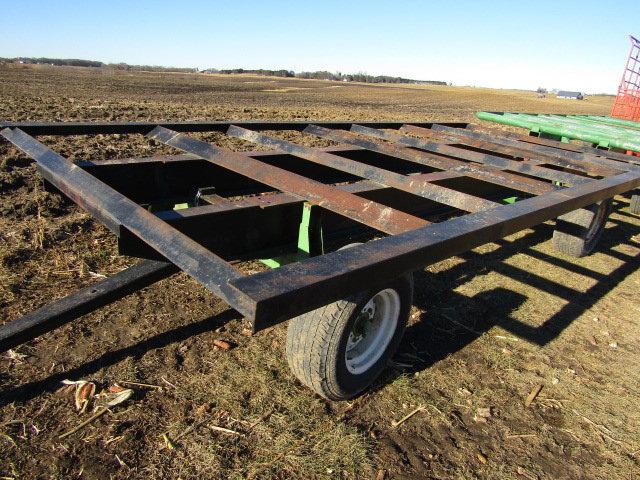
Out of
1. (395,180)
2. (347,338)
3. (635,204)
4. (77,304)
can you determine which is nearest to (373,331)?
(347,338)

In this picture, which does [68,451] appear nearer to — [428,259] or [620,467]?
[428,259]

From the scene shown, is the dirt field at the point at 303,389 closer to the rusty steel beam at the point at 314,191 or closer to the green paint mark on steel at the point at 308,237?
the green paint mark on steel at the point at 308,237

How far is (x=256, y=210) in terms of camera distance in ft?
8.34

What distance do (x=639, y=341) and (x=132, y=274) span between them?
3.34 m

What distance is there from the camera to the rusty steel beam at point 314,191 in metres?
2.11

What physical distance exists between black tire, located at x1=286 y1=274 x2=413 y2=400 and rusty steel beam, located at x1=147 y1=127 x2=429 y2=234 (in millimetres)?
306

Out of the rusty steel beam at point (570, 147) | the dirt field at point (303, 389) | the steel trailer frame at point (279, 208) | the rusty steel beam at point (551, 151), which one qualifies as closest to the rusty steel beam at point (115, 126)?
the steel trailer frame at point (279, 208)

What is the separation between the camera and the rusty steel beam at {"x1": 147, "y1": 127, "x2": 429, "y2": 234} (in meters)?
2.11

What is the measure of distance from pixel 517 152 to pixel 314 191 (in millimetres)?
2718

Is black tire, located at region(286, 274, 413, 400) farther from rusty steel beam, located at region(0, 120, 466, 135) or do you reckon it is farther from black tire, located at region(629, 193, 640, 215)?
black tire, located at region(629, 193, 640, 215)

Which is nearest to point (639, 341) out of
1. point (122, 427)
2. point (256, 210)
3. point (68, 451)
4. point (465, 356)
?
point (465, 356)

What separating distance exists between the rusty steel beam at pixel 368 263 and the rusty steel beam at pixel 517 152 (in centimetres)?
179

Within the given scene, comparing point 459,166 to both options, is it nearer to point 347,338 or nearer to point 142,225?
point 347,338

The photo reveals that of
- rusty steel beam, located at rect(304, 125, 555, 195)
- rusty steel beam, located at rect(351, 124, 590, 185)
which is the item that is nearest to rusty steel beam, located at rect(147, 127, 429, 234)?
rusty steel beam, located at rect(304, 125, 555, 195)
